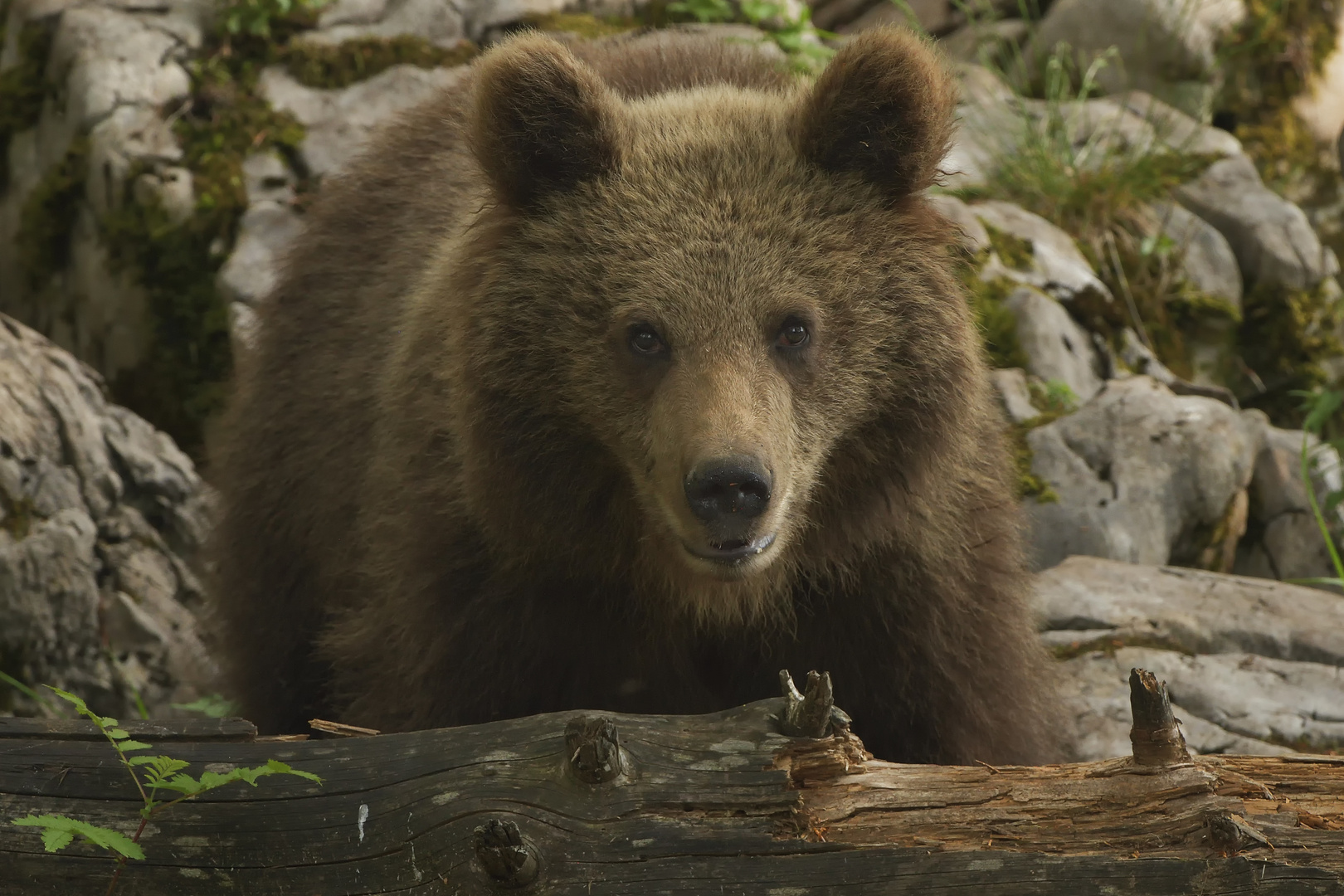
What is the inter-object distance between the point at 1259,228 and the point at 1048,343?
2133mm

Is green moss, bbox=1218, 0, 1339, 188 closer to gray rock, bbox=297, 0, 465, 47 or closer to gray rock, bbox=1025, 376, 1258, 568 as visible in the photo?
gray rock, bbox=1025, 376, 1258, 568

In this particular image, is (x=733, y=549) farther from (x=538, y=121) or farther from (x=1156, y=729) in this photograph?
(x=538, y=121)

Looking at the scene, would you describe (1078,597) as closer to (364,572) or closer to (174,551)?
(364,572)

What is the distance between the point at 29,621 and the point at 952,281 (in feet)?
13.2

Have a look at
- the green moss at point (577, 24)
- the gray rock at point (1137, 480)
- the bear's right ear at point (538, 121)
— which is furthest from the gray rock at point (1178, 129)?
the bear's right ear at point (538, 121)

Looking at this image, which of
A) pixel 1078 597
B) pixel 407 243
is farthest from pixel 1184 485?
pixel 407 243

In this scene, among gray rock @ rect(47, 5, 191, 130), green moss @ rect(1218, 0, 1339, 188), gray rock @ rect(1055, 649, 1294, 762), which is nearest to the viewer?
gray rock @ rect(1055, 649, 1294, 762)

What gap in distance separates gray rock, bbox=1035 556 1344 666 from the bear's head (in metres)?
2.04

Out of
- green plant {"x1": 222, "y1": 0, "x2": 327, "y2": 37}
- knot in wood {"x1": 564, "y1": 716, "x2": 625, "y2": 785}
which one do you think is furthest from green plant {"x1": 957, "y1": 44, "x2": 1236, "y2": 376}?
knot in wood {"x1": 564, "y1": 716, "x2": 625, "y2": 785}

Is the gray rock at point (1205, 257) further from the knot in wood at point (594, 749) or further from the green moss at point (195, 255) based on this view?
the knot in wood at point (594, 749)

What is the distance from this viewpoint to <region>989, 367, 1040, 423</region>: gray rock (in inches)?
275

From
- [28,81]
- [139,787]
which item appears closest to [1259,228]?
[28,81]

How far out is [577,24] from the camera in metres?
8.24

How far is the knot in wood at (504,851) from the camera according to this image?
9.98 feet
